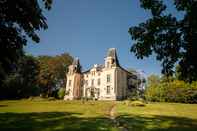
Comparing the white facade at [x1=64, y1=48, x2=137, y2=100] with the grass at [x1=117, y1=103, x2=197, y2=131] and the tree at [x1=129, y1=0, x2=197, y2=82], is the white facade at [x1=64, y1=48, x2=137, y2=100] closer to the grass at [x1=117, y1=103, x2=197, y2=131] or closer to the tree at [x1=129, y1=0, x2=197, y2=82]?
the grass at [x1=117, y1=103, x2=197, y2=131]

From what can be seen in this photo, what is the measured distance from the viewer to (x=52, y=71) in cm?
9988

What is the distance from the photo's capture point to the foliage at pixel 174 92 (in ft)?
211

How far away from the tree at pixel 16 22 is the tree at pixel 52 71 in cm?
7640

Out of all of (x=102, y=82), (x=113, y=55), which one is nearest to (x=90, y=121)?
(x=113, y=55)

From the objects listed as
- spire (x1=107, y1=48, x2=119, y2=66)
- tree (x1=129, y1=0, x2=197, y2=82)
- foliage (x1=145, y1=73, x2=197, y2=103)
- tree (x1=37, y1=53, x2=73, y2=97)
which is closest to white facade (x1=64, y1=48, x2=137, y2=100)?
spire (x1=107, y1=48, x2=119, y2=66)

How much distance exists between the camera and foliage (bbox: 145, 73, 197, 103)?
6419 cm

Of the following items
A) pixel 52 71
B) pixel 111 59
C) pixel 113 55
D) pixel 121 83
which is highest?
pixel 113 55

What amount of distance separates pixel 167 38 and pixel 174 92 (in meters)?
49.8

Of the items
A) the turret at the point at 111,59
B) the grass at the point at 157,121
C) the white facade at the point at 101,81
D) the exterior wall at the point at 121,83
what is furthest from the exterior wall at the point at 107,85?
the grass at the point at 157,121

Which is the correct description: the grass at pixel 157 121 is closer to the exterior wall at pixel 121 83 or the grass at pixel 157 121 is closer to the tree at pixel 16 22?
the tree at pixel 16 22

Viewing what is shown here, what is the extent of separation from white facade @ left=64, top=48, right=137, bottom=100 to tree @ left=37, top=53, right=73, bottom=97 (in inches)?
228

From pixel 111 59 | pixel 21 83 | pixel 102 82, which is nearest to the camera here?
pixel 21 83

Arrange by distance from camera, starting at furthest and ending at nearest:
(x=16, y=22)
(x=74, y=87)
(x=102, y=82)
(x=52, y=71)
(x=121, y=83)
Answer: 1. (x=52, y=71)
2. (x=74, y=87)
3. (x=102, y=82)
4. (x=121, y=83)
5. (x=16, y=22)

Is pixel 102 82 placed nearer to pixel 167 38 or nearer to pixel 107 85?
pixel 107 85
